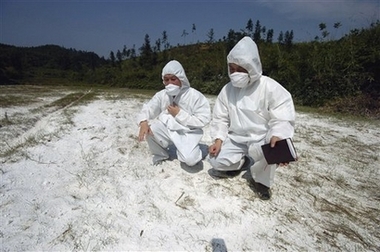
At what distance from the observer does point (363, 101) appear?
863 centimetres

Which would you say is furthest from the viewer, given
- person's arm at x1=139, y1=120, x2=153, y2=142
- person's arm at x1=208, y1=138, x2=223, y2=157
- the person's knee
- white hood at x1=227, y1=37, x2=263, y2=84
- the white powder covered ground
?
the person's knee

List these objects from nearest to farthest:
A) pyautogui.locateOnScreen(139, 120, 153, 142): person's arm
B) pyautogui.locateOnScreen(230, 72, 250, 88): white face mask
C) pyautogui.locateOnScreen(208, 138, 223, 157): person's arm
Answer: pyautogui.locateOnScreen(230, 72, 250, 88): white face mask
pyautogui.locateOnScreen(208, 138, 223, 157): person's arm
pyautogui.locateOnScreen(139, 120, 153, 142): person's arm

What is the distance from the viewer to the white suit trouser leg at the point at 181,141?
334 cm

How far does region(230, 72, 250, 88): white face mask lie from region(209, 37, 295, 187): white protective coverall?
0.06 metres

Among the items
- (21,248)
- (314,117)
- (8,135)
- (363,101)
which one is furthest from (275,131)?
(363,101)

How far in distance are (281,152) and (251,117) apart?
67 cm

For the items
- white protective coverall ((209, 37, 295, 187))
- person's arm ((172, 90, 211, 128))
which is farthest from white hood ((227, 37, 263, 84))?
person's arm ((172, 90, 211, 128))

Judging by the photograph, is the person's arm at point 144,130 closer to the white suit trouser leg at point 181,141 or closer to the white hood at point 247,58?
the white suit trouser leg at point 181,141

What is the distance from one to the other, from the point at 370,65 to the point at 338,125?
4193 millimetres

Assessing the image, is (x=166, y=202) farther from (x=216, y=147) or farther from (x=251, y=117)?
(x=251, y=117)

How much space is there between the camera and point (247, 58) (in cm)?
268

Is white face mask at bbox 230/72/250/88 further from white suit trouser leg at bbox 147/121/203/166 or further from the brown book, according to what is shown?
white suit trouser leg at bbox 147/121/203/166

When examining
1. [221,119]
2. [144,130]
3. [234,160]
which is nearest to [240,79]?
[221,119]

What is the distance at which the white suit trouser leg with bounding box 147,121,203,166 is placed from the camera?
11.0 feet
